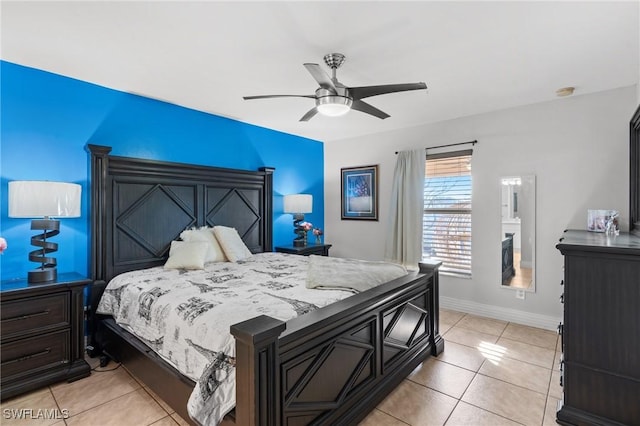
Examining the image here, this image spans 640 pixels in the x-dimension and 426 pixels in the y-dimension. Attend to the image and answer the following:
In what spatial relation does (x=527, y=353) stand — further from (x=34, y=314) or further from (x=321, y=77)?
(x=34, y=314)

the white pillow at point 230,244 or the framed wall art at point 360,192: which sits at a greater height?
the framed wall art at point 360,192

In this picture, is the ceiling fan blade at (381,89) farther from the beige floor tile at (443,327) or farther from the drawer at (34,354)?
the drawer at (34,354)

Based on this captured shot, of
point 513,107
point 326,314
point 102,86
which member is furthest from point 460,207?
point 102,86

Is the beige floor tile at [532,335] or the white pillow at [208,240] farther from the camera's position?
the white pillow at [208,240]

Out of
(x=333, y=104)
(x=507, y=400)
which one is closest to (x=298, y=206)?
(x=333, y=104)

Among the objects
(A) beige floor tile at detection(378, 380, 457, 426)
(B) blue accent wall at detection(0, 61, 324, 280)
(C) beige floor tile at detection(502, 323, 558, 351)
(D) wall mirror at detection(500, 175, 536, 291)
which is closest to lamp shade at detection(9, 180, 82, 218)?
(B) blue accent wall at detection(0, 61, 324, 280)

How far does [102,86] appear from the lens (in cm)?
304

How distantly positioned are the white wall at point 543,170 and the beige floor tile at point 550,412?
1.58 m

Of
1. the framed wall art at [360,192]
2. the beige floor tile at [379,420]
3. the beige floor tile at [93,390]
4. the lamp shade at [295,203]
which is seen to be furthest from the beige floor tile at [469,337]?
the beige floor tile at [93,390]

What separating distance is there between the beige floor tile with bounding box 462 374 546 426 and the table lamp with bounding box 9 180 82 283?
3.34 meters

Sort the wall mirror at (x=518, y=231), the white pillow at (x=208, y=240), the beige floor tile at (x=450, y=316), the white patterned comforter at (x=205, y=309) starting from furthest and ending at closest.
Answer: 1. the beige floor tile at (x=450, y=316)
2. the wall mirror at (x=518, y=231)
3. the white pillow at (x=208, y=240)
4. the white patterned comforter at (x=205, y=309)

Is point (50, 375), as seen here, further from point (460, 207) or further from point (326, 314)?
point (460, 207)

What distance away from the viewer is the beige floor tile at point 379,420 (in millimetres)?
1978

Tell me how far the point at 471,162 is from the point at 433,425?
3125mm
